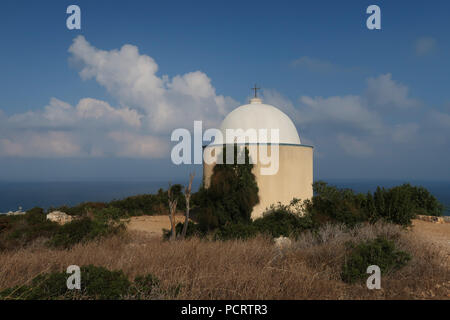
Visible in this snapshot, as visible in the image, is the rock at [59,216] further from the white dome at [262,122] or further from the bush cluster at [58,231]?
the white dome at [262,122]

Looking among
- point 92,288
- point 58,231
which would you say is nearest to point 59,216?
point 58,231

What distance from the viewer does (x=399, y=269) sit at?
457cm

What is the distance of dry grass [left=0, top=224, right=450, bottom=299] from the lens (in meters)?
3.34

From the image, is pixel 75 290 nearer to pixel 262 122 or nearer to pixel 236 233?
pixel 236 233

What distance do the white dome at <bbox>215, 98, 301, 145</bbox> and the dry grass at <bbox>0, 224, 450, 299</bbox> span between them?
737 centimetres

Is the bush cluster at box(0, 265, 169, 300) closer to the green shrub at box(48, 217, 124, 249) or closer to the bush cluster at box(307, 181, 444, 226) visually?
the green shrub at box(48, 217, 124, 249)

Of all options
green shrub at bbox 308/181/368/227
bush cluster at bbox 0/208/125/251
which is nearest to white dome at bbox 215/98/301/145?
green shrub at bbox 308/181/368/227

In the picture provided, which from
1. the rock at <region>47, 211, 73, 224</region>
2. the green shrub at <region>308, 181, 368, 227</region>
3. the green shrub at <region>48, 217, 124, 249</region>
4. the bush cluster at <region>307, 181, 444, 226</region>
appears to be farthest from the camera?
the rock at <region>47, 211, 73, 224</region>

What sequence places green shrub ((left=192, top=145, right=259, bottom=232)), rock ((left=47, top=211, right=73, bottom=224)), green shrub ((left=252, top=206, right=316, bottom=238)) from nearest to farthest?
green shrub ((left=252, top=206, right=316, bottom=238))
green shrub ((left=192, top=145, right=259, bottom=232))
rock ((left=47, top=211, right=73, bottom=224))

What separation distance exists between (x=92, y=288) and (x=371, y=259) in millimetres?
4087

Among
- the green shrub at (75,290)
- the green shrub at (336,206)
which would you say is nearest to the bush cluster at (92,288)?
the green shrub at (75,290)
